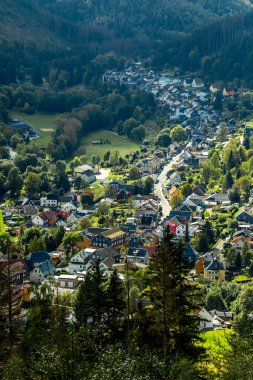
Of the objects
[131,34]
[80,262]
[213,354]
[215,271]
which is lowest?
[131,34]

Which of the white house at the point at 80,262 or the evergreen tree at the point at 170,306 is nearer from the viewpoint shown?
the evergreen tree at the point at 170,306

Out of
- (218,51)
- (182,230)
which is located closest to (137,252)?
(182,230)

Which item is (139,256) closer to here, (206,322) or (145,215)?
(145,215)

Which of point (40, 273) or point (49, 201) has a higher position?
point (40, 273)

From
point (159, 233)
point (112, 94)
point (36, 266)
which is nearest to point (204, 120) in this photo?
point (112, 94)

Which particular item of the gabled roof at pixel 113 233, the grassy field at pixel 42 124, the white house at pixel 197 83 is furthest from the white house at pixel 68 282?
the white house at pixel 197 83

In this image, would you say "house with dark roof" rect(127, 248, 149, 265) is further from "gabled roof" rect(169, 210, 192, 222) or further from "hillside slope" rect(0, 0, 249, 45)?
"hillside slope" rect(0, 0, 249, 45)

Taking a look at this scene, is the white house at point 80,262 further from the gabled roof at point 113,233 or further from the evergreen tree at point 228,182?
the evergreen tree at point 228,182

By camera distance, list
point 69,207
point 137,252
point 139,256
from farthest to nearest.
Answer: point 69,207 < point 137,252 < point 139,256
